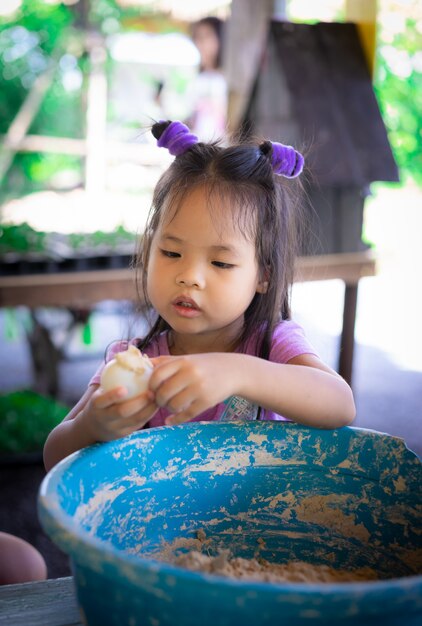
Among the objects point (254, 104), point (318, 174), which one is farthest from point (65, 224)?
point (318, 174)

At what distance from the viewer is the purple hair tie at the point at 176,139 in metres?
1.65

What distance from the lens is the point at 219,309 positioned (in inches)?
58.7

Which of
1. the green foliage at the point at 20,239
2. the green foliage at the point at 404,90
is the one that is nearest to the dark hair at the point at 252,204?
the green foliage at the point at 20,239

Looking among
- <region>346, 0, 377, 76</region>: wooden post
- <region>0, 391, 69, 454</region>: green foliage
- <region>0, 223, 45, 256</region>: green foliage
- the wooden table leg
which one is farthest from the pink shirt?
<region>346, 0, 377, 76</region>: wooden post

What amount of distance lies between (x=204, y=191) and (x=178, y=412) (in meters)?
0.57

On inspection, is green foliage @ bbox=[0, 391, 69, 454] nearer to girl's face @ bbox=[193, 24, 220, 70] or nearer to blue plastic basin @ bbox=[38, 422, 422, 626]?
blue plastic basin @ bbox=[38, 422, 422, 626]

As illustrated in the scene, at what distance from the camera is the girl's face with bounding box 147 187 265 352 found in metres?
1.46

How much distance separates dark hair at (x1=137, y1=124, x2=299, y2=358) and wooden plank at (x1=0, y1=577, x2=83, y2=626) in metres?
0.65

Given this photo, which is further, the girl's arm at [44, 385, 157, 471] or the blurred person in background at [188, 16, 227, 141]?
the blurred person in background at [188, 16, 227, 141]

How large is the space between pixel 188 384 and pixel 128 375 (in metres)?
0.09

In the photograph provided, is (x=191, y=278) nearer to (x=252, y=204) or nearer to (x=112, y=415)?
(x=252, y=204)

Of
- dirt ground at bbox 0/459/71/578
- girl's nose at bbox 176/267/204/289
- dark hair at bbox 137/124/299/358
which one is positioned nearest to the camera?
girl's nose at bbox 176/267/204/289

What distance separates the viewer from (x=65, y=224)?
23.2ft

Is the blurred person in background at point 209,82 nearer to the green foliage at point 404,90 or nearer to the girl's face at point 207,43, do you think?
the girl's face at point 207,43
